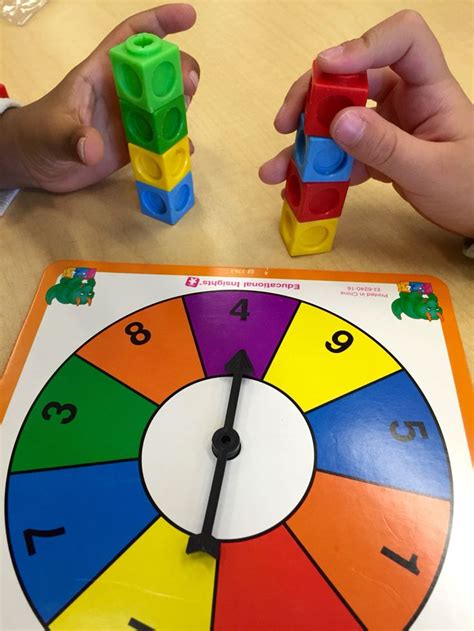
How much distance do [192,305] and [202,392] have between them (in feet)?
0.42

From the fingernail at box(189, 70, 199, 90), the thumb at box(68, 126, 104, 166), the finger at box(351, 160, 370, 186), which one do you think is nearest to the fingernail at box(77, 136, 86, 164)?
the thumb at box(68, 126, 104, 166)

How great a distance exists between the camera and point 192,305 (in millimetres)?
668

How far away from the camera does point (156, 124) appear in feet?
2.08

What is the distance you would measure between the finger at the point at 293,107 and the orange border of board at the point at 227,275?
20 cm

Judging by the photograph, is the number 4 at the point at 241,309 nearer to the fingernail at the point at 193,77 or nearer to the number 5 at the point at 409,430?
the number 5 at the point at 409,430

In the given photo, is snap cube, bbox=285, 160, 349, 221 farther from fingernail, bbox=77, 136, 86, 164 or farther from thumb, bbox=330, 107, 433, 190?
fingernail, bbox=77, 136, 86, 164

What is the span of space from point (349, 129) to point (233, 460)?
1.23ft

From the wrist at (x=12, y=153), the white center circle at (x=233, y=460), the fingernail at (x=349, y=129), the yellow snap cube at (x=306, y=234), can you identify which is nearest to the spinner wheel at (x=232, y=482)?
the white center circle at (x=233, y=460)

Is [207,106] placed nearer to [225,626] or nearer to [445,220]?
[445,220]

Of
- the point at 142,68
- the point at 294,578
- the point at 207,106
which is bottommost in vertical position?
the point at 294,578

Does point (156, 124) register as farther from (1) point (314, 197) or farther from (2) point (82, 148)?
(1) point (314, 197)

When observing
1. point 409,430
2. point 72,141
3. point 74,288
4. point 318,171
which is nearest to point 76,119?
point 72,141

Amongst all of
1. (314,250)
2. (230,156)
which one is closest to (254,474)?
(314,250)

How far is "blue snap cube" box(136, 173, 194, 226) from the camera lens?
0.74 m
